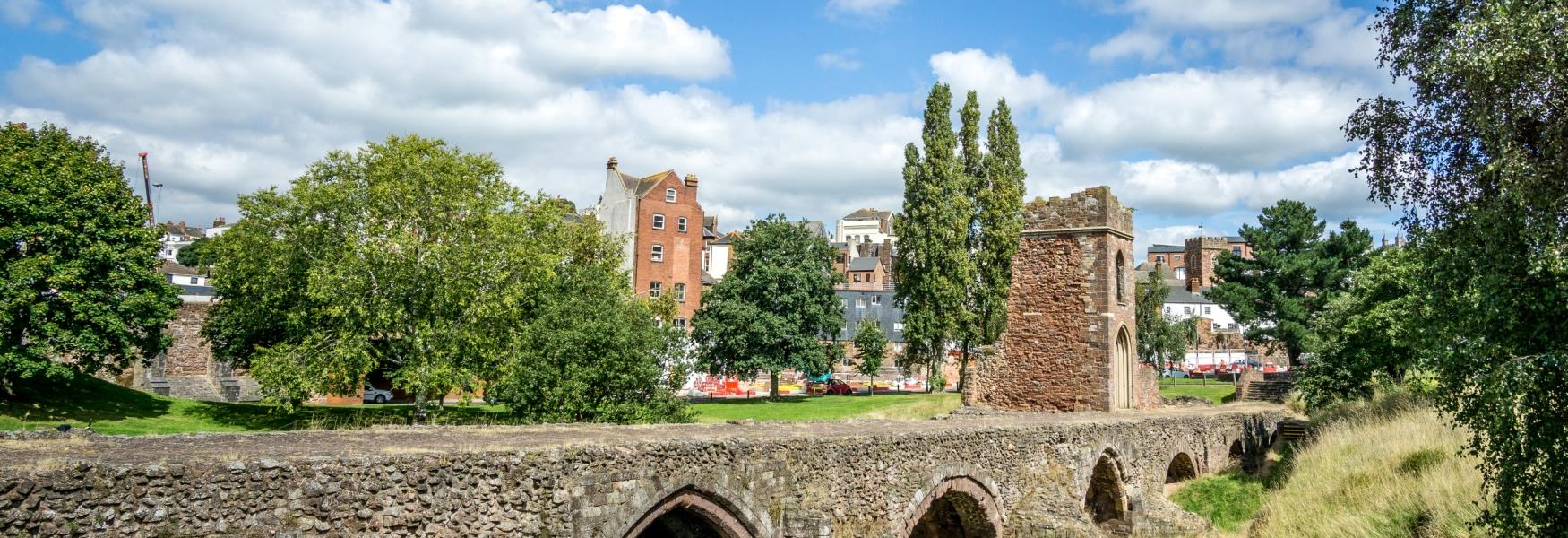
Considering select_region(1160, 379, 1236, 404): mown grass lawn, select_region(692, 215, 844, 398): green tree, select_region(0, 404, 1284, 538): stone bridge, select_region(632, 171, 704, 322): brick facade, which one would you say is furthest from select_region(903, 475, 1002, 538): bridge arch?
select_region(632, 171, 704, 322): brick facade

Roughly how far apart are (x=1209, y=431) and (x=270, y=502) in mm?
26565

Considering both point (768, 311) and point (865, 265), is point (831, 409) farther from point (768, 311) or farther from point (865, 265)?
point (865, 265)

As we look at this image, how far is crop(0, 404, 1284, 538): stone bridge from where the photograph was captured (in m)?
8.70

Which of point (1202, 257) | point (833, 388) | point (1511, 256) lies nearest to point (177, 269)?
point (833, 388)

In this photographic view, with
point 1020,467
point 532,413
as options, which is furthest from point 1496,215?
point 532,413

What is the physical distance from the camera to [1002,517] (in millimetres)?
18562

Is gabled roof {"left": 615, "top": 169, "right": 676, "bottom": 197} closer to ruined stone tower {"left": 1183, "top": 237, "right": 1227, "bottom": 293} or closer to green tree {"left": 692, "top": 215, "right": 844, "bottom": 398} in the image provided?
green tree {"left": 692, "top": 215, "right": 844, "bottom": 398}

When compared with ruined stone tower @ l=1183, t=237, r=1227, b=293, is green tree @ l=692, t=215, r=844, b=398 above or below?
below

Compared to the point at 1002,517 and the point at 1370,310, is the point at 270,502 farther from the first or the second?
the point at 1370,310

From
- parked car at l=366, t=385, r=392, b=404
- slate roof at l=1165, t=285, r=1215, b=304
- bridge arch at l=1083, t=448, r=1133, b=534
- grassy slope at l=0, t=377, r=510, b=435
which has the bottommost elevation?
bridge arch at l=1083, t=448, r=1133, b=534

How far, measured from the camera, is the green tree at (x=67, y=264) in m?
22.0

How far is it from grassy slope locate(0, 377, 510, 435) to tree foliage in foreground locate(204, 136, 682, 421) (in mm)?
1642

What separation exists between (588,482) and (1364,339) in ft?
89.2

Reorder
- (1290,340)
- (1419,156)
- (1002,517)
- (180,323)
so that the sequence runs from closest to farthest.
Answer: (1419,156), (1002,517), (180,323), (1290,340)
